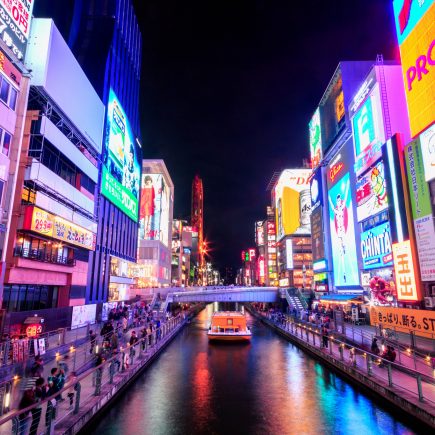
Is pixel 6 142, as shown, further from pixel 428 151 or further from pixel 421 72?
pixel 421 72

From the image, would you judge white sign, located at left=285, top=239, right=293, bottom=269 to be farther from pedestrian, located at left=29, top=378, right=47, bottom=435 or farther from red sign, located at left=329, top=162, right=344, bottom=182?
pedestrian, located at left=29, top=378, right=47, bottom=435

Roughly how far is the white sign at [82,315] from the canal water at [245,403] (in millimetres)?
13058

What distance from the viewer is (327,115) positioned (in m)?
71.8

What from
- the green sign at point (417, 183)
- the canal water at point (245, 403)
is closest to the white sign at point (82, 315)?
the canal water at point (245, 403)

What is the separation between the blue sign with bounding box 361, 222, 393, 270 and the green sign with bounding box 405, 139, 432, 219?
6053 mm

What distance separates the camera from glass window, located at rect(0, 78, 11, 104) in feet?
72.4

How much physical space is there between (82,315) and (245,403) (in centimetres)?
2489

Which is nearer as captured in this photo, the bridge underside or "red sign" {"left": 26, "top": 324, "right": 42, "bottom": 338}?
"red sign" {"left": 26, "top": 324, "right": 42, "bottom": 338}

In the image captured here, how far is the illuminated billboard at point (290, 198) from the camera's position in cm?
10169

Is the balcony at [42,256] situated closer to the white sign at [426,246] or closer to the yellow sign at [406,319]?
the yellow sign at [406,319]

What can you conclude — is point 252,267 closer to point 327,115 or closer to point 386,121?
point 327,115

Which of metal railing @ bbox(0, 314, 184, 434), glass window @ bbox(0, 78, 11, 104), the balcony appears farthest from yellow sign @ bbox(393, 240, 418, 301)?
glass window @ bbox(0, 78, 11, 104)

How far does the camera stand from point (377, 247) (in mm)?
39469

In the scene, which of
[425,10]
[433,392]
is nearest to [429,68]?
[425,10]
